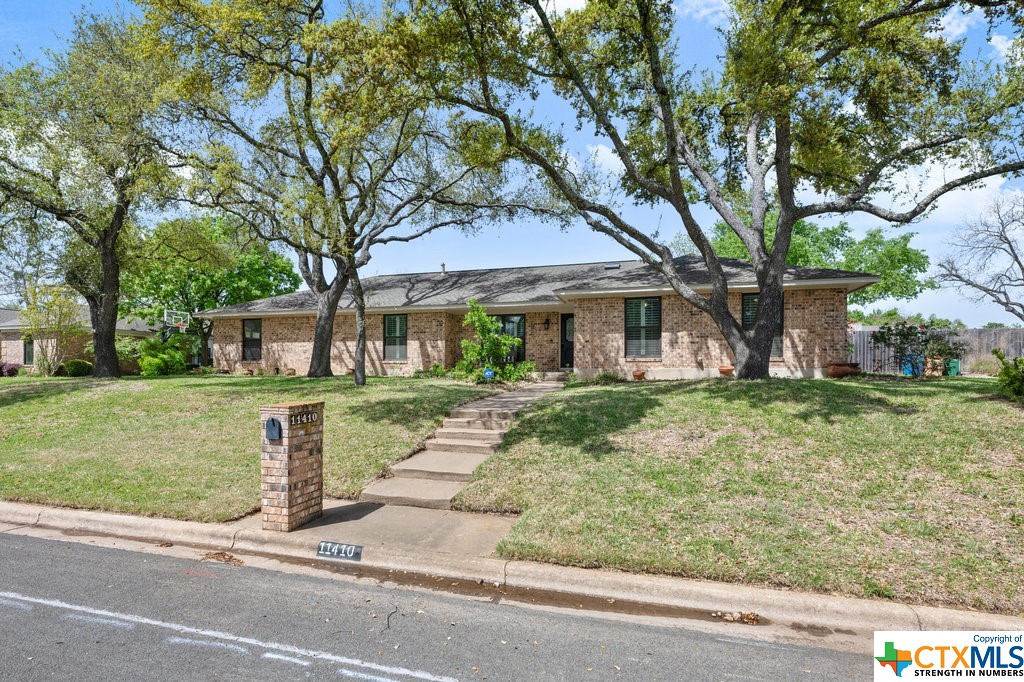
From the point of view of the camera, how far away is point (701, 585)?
433 cm

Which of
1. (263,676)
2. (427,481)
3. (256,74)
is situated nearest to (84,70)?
(256,74)

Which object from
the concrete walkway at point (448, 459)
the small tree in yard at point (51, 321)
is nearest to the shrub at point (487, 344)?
the concrete walkway at point (448, 459)

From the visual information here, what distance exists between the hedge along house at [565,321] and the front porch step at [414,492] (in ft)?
33.0

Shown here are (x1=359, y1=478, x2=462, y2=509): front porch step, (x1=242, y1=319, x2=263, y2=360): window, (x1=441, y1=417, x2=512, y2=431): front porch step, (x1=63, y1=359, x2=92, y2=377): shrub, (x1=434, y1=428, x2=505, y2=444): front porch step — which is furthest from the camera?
(x1=63, y1=359, x2=92, y2=377): shrub

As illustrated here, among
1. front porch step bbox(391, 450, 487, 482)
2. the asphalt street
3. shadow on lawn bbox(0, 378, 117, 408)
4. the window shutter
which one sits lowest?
the asphalt street

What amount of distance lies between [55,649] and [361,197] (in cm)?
1331

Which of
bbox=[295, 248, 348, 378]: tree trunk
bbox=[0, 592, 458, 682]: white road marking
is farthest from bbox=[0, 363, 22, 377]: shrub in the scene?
bbox=[0, 592, 458, 682]: white road marking

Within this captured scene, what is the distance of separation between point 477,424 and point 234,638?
5.85 m

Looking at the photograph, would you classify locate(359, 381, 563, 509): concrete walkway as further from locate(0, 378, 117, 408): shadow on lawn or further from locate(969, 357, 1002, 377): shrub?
locate(969, 357, 1002, 377): shrub

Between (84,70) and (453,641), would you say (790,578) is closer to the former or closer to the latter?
(453,641)

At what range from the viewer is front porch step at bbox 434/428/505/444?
8.64 metres

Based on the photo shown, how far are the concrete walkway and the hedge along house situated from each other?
633cm

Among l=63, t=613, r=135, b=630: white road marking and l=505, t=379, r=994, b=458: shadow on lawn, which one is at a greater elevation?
l=505, t=379, r=994, b=458: shadow on lawn

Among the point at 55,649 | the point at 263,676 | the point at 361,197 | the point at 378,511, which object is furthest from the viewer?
the point at 361,197
